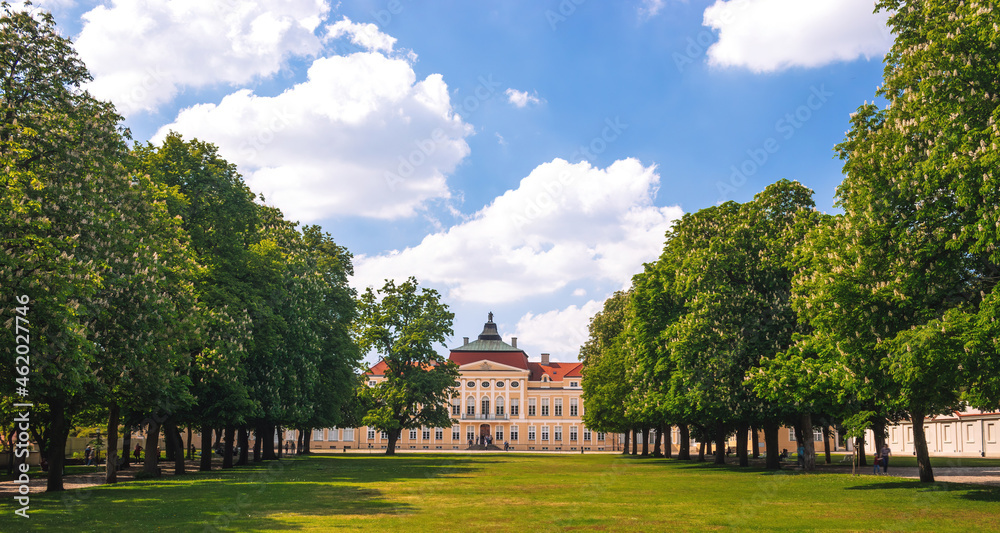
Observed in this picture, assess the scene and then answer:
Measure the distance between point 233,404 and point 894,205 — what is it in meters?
30.3

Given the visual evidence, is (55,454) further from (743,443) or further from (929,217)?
(743,443)

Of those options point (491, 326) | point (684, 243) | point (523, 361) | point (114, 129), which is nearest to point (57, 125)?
point (114, 129)

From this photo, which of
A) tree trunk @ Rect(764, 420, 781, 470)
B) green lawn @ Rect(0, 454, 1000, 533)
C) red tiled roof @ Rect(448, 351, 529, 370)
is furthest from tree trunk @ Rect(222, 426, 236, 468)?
red tiled roof @ Rect(448, 351, 529, 370)

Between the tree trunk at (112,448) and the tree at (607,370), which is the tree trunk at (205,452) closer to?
the tree trunk at (112,448)

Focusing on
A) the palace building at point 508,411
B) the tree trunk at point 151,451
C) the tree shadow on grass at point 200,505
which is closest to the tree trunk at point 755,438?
the tree shadow on grass at point 200,505

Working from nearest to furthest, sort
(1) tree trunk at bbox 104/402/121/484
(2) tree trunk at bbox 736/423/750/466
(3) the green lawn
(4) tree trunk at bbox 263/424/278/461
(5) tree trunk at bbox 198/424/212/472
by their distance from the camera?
(3) the green lawn
(1) tree trunk at bbox 104/402/121/484
(5) tree trunk at bbox 198/424/212/472
(2) tree trunk at bbox 736/423/750/466
(4) tree trunk at bbox 263/424/278/461

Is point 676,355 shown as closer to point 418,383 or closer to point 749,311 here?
point 749,311

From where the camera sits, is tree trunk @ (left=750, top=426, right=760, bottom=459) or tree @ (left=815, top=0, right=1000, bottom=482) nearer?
tree @ (left=815, top=0, right=1000, bottom=482)

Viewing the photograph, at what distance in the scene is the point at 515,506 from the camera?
79.1 ft

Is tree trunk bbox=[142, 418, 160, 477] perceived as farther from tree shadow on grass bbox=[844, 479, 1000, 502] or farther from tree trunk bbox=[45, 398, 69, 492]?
tree shadow on grass bbox=[844, 479, 1000, 502]

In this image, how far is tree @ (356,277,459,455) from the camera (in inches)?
3204

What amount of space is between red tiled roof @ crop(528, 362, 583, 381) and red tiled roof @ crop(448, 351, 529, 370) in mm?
3832

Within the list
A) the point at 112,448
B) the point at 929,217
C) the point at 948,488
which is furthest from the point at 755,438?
the point at 112,448

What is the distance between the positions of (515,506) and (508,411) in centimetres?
12879
